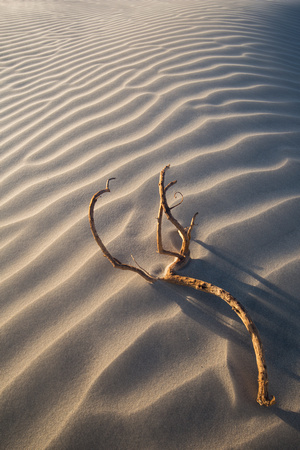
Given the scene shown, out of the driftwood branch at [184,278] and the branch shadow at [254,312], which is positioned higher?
the driftwood branch at [184,278]

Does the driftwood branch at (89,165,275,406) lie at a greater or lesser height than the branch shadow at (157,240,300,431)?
greater

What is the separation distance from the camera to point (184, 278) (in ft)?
3.55

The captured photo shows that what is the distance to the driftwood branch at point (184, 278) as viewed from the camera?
82cm

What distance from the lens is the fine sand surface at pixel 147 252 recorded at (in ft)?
2.77

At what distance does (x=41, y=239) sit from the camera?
52.9 inches

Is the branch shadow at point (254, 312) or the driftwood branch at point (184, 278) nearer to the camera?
the driftwood branch at point (184, 278)

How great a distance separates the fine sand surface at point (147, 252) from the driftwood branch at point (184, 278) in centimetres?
5

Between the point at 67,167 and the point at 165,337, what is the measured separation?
121cm

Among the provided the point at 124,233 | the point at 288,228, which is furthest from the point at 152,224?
the point at 288,228

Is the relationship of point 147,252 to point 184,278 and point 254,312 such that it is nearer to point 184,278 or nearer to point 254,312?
point 184,278

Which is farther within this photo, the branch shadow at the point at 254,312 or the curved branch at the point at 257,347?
the branch shadow at the point at 254,312

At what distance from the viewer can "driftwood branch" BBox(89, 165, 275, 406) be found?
32.2 inches

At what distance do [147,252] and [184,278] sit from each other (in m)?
0.24

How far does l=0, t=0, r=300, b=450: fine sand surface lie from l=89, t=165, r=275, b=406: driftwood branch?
54 mm
